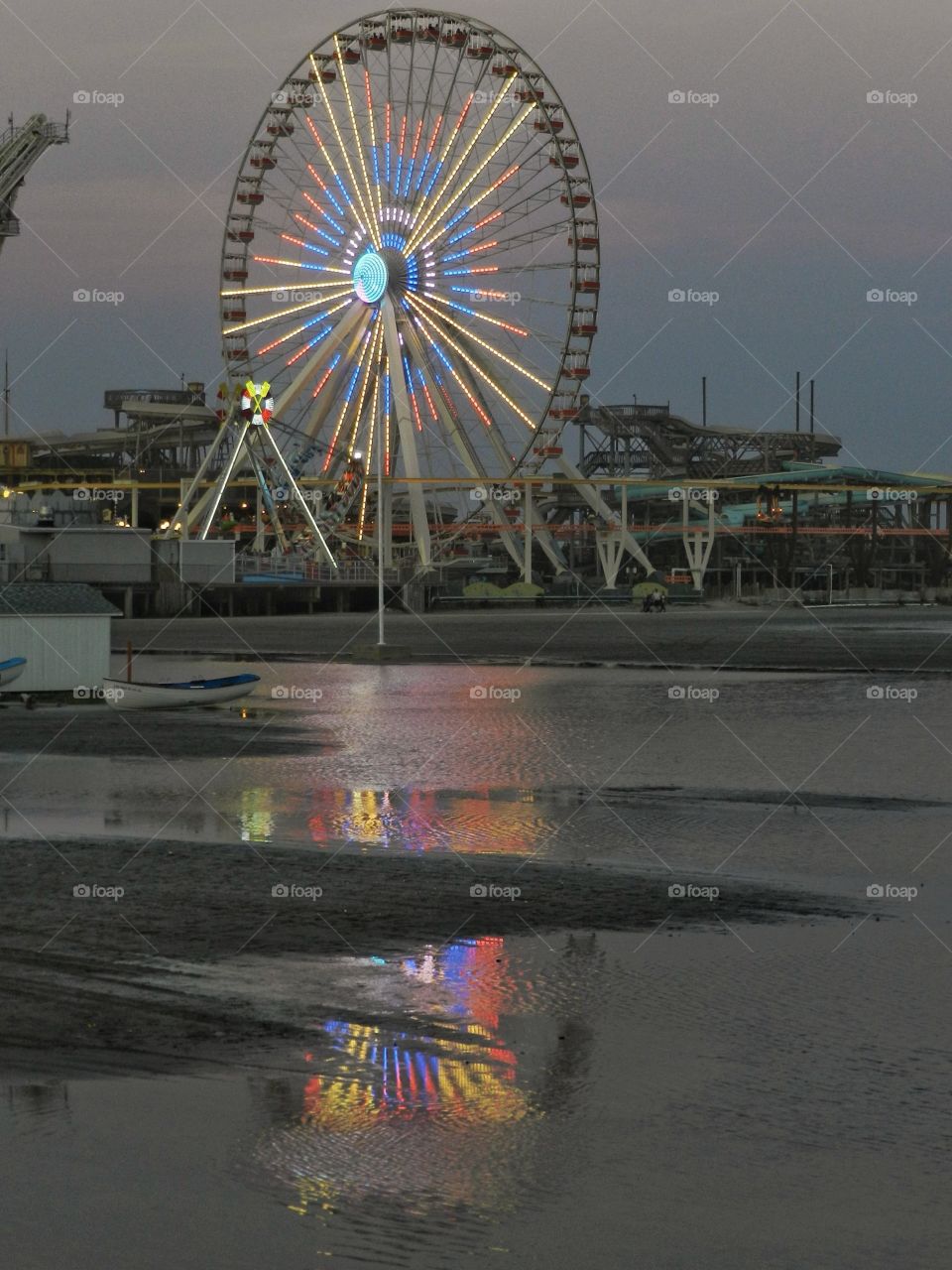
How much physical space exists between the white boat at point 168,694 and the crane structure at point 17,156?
2806cm

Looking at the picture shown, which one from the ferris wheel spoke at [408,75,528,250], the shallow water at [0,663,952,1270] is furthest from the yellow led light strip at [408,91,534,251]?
the shallow water at [0,663,952,1270]

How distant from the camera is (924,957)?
1205 centimetres

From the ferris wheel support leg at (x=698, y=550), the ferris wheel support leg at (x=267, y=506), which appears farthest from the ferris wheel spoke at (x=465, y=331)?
the ferris wheel support leg at (x=698, y=550)

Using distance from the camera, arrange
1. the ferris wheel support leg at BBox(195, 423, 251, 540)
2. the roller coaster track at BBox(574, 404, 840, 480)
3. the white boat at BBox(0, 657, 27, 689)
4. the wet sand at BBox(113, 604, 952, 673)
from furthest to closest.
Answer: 1. the roller coaster track at BBox(574, 404, 840, 480)
2. the ferris wheel support leg at BBox(195, 423, 251, 540)
3. the wet sand at BBox(113, 604, 952, 673)
4. the white boat at BBox(0, 657, 27, 689)

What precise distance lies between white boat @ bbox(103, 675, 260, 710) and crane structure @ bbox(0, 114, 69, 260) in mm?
28064

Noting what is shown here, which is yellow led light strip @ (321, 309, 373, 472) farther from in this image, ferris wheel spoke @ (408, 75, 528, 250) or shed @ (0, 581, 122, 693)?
shed @ (0, 581, 122, 693)

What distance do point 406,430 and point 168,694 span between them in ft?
185

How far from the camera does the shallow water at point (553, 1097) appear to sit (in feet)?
23.3

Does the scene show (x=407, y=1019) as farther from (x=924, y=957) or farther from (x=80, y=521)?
(x=80, y=521)

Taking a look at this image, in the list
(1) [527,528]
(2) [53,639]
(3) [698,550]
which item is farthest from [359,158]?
(3) [698,550]

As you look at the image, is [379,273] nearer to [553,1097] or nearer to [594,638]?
[594,638]

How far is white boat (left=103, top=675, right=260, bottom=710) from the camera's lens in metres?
32.2

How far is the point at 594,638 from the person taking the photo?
65.8 meters

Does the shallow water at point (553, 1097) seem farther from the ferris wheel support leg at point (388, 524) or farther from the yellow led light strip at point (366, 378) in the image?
the ferris wheel support leg at point (388, 524)
